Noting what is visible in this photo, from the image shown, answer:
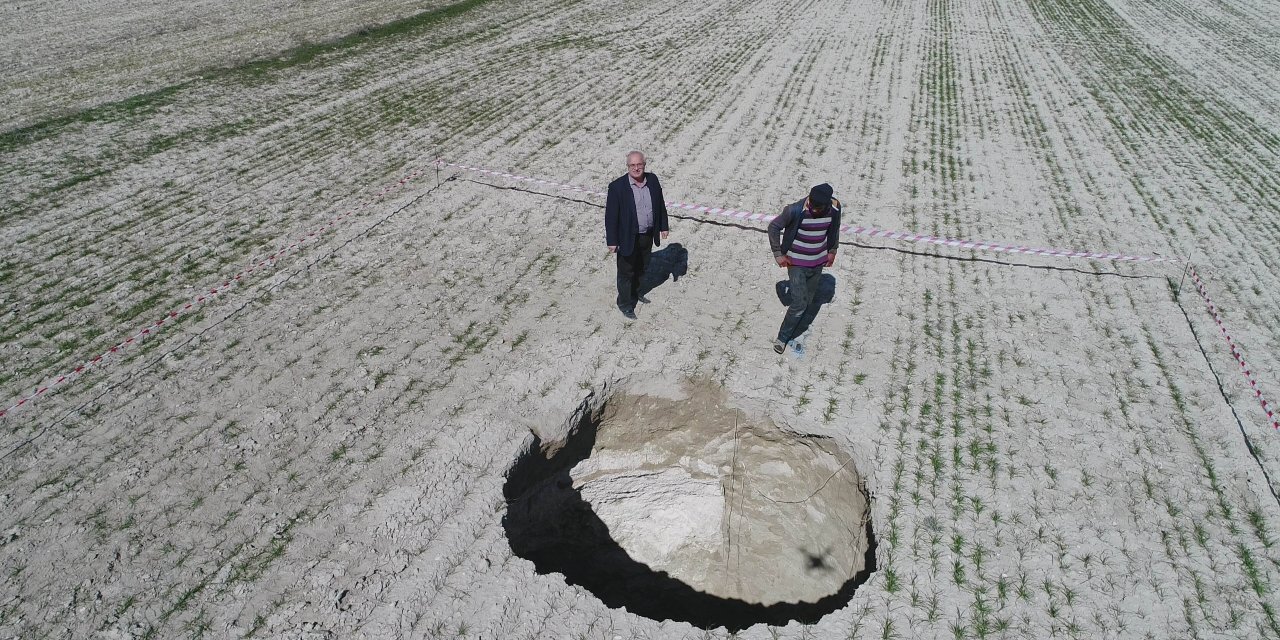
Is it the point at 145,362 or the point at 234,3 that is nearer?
the point at 145,362

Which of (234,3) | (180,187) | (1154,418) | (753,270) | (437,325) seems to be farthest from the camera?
(234,3)

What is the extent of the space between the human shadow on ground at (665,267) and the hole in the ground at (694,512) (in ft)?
7.07

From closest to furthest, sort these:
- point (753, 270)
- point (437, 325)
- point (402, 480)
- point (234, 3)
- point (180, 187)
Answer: point (402, 480) → point (437, 325) → point (753, 270) → point (180, 187) → point (234, 3)

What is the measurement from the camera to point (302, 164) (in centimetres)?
1219

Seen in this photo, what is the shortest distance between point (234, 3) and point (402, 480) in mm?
26984

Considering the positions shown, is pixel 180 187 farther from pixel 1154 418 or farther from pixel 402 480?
pixel 1154 418

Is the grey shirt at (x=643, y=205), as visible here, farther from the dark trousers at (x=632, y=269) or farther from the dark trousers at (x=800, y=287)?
the dark trousers at (x=800, y=287)

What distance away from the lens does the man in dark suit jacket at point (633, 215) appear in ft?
23.6

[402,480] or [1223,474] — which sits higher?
[402,480]

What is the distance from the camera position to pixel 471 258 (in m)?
9.38

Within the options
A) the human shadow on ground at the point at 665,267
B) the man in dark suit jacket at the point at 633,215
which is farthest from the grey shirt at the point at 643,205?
the human shadow on ground at the point at 665,267

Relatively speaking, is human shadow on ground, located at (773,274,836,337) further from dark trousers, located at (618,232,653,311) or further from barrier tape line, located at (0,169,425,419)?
barrier tape line, located at (0,169,425,419)

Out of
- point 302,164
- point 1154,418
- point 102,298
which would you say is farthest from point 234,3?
point 1154,418

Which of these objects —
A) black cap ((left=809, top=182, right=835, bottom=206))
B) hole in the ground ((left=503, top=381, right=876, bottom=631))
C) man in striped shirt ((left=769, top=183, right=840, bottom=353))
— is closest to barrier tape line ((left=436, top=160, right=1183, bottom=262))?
man in striped shirt ((left=769, top=183, right=840, bottom=353))
